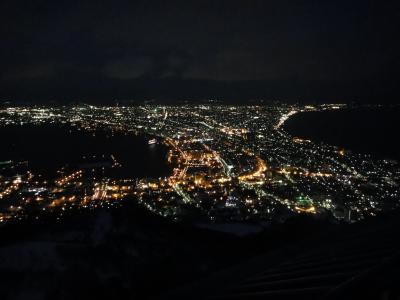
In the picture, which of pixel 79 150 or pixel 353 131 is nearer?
Result: pixel 79 150

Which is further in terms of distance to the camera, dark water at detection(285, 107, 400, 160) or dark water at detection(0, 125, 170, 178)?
dark water at detection(285, 107, 400, 160)

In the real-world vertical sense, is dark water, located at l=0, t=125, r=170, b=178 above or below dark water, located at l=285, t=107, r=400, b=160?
below

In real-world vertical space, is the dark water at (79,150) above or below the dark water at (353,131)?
below

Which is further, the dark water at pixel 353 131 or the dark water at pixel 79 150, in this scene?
the dark water at pixel 353 131

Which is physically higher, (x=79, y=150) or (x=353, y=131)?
(x=353, y=131)

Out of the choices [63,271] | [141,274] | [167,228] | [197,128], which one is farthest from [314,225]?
[197,128]
